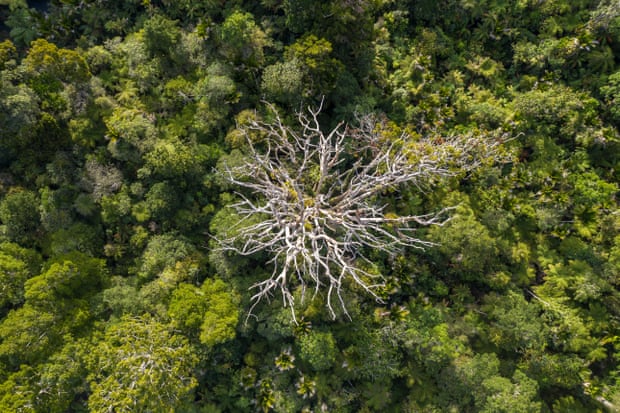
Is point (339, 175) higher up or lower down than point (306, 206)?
higher up

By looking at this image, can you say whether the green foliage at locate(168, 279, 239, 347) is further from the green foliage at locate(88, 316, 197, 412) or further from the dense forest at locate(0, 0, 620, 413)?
the green foliage at locate(88, 316, 197, 412)

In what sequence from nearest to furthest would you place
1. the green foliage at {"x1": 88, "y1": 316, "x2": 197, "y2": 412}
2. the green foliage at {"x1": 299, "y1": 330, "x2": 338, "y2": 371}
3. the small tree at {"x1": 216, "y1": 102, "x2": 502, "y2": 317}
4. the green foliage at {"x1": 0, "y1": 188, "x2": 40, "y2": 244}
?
the green foliage at {"x1": 88, "y1": 316, "x2": 197, "y2": 412}
the green foliage at {"x1": 299, "y1": 330, "x2": 338, "y2": 371}
the small tree at {"x1": 216, "y1": 102, "x2": 502, "y2": 317}
the green foliage at {"x1": 0, "y1": 188, "x2": 40, "y2": 244}

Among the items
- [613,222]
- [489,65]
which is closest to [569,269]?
[613,222]

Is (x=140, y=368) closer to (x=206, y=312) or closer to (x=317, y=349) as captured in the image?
(x=206, y=312)

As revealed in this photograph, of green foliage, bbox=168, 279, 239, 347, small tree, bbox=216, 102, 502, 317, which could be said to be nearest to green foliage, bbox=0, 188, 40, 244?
green foliage, bbox=168, 279, 239, 347

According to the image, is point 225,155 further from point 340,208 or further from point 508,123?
point 508,123

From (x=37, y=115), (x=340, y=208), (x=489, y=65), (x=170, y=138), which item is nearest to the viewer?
(x=340, y=208)

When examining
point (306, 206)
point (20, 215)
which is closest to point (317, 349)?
point (306, 206)

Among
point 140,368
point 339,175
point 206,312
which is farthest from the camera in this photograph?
point 339,175

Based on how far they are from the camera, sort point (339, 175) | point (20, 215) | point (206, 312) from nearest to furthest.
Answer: point (206, 312) < point (339, 175) < point (20, 215)
